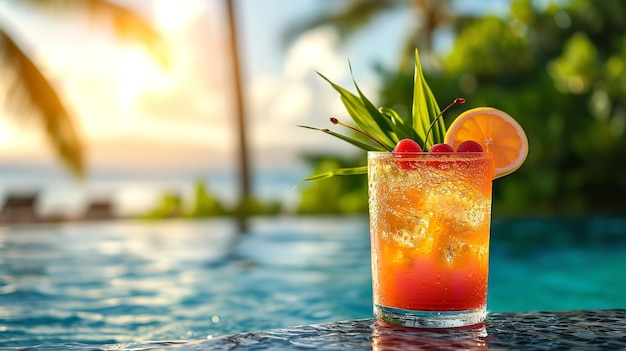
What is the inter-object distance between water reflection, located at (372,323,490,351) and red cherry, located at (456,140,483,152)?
0.41 meters

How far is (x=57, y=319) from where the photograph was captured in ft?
14.9

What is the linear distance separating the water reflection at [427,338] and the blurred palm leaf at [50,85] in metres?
10.3

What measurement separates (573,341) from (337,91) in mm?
796

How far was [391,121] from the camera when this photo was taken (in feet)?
6.25

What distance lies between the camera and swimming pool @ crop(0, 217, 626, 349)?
14.3ft

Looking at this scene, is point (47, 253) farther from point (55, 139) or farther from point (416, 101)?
point (416, 101)

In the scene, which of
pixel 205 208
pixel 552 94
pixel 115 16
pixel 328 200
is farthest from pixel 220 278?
pixel 552 94

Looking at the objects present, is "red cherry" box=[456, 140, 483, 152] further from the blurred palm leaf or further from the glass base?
the blurred palm leaf

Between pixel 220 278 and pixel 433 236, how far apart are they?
4861mm

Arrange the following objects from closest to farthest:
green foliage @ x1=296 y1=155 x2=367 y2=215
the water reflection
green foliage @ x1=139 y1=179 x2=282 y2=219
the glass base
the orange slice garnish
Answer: the water reflection
the glass base
the orange slice garnish
green foliage @ x1=139 y1=179 x2=282 y2=219
green foliage @ x1=296 y1=155 x2=367 y2=215

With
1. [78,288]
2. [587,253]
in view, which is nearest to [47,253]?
[78,288]

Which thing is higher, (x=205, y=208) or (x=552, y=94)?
(x=552, y=94)

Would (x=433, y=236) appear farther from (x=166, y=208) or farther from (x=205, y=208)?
(x=166, y=208)

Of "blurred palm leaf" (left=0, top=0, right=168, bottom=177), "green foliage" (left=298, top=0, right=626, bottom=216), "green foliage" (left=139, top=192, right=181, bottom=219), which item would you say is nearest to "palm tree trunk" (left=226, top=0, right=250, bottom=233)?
"blurred palm leaf" (left=0, top=0, right=168, bottom=177)
